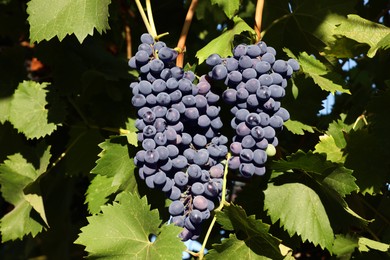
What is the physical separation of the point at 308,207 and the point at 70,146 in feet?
2.60

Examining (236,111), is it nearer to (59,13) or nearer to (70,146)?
(59,13)

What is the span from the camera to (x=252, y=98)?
1258 mm

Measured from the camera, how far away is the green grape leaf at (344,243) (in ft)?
4.83

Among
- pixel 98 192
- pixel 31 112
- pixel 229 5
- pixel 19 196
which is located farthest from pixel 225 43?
pixel 19 196

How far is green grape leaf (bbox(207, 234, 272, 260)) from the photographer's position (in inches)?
50.3

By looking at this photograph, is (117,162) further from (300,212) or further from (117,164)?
(300,212)

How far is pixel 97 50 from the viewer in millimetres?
2004

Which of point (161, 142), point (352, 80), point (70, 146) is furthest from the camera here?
point (352, 80)

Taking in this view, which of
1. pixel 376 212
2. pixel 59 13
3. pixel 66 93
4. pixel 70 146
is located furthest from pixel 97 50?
pixel 376 212

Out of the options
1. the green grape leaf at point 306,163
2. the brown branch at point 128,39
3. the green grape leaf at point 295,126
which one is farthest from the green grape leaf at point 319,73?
the brown branch at point 128,39

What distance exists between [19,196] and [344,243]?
97cm

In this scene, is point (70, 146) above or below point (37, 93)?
below

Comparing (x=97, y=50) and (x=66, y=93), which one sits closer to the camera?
(x=66, y=93)

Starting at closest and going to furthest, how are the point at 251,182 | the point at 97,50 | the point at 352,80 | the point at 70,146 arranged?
the point at 251,182 < the point at 70,146 < the point at 97,50 < the point at 352,80
